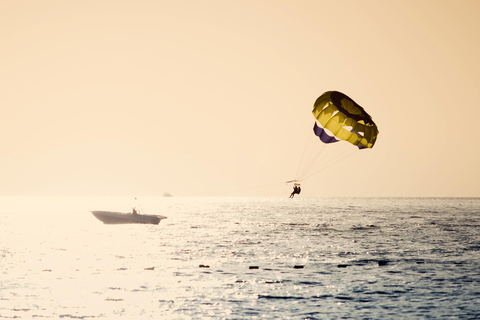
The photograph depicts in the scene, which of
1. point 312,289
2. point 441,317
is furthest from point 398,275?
point 441,317

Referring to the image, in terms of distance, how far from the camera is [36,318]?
2972 centimetres

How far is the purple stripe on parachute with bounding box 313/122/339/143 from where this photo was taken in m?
50.4

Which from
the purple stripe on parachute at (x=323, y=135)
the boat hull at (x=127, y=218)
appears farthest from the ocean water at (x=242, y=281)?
the boat hull at (x=127, y=218)

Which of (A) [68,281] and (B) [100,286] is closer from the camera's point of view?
(B) [100,286]

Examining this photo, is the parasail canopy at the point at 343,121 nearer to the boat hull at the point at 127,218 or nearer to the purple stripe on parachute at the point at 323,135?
the purple stripe on parachute at the point at 323,135

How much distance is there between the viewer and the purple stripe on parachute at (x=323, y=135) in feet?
165

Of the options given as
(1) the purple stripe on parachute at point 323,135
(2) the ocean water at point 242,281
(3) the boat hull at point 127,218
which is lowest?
(2) the ocean water at point 242,281

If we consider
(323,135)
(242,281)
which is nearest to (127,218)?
(323,135)

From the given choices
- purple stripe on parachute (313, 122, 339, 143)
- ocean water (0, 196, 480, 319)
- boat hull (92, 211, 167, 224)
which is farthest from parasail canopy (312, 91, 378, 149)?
boat hull (92, 211, 167, 224)

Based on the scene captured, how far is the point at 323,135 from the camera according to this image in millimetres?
50469

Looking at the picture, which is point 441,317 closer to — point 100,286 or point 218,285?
point 218,285

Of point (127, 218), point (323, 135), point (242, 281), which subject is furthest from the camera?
point (127, 218)

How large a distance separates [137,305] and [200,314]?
15.5ft

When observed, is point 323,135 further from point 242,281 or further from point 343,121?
point 242,281
